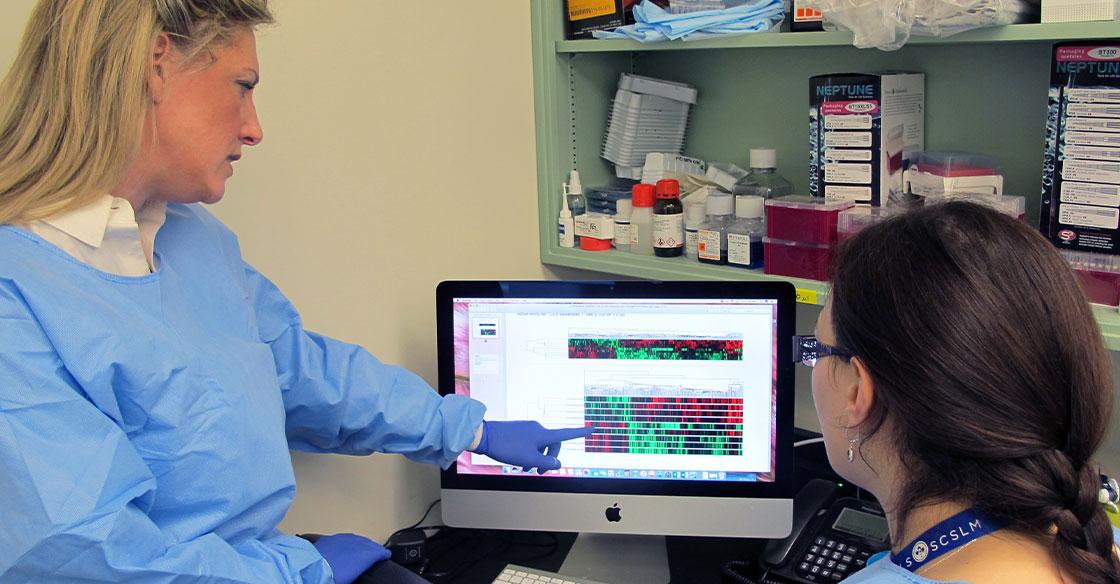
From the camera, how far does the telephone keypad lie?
1370 mm

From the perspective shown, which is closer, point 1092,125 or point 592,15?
point 1092,125

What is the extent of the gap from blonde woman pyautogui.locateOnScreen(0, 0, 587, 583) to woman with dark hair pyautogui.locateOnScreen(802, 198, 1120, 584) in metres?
0.64

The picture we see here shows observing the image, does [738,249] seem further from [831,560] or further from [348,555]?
[348,555]

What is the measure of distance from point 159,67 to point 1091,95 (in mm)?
1099

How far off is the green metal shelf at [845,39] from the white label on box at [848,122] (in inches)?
4.3

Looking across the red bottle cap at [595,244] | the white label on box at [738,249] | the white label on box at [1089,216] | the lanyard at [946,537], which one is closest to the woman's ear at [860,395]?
the lanyard at [946,537]

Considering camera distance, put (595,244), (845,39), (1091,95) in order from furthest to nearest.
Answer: (595,244), (845,39), (1091,95)

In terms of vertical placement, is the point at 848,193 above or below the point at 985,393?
above

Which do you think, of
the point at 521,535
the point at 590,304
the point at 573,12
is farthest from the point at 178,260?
the point at 573,12

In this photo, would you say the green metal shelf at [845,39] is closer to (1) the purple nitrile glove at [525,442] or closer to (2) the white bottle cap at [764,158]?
(2) the white bottle cap at [764,158]

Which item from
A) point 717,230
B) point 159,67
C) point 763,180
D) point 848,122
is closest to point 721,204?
point 717,230

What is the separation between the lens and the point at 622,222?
179cm

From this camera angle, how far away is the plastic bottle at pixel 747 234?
162 centimetres

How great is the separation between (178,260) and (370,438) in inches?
14.9
